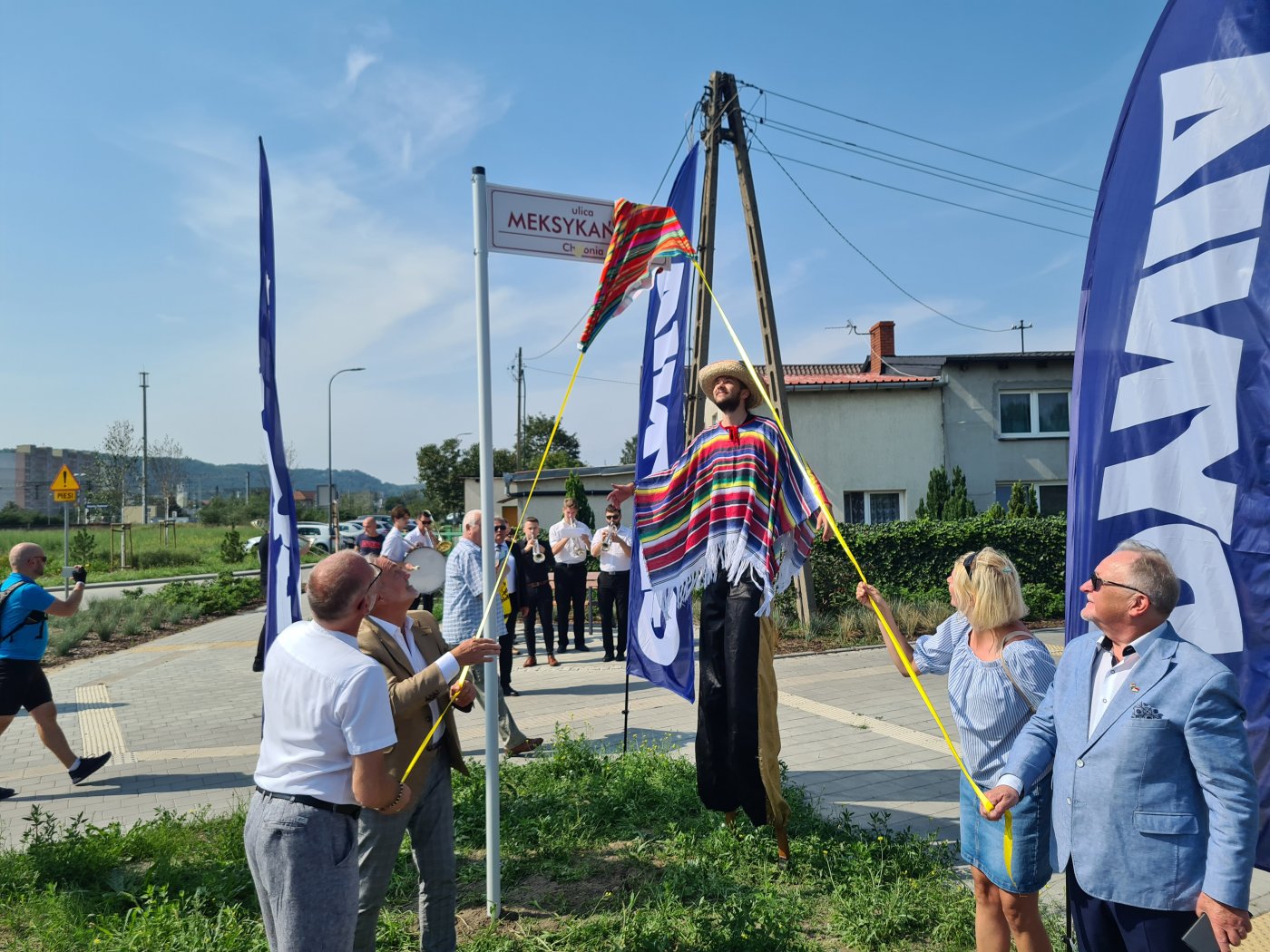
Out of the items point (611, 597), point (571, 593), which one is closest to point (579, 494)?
point (571, 593)

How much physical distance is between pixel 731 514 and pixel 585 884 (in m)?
1.95

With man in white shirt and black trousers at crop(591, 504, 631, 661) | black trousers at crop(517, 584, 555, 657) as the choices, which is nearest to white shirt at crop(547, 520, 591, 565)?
black trousers at crop(517, 584, 555, 657)

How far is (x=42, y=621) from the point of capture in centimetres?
634

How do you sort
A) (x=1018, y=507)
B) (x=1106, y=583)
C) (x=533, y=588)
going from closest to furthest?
(x=1106, y=583), (x=533, y=588), (x=1018, y=507)

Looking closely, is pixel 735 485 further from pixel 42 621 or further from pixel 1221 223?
pixel 42 621

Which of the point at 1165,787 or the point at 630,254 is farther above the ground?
the point at 630,254

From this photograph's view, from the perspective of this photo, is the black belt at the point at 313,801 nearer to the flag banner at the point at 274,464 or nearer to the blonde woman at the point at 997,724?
the flag banner at the point at 274,464

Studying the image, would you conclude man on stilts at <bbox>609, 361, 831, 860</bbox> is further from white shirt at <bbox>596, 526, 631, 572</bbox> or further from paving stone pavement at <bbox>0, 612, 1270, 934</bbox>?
white shirt at <bbox>596, 526, 631, 572</bbox>

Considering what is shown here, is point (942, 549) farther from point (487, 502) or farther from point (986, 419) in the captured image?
point (487, 502)

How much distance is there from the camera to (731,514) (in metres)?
4.49

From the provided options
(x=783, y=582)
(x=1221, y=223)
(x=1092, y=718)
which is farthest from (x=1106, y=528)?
(x=783, y=582)

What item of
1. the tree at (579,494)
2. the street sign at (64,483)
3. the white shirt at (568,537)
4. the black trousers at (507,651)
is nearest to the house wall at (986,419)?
the tree at (579,494)

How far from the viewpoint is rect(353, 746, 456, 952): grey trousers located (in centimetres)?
311

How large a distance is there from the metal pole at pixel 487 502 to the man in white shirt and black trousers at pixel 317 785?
120 cm
